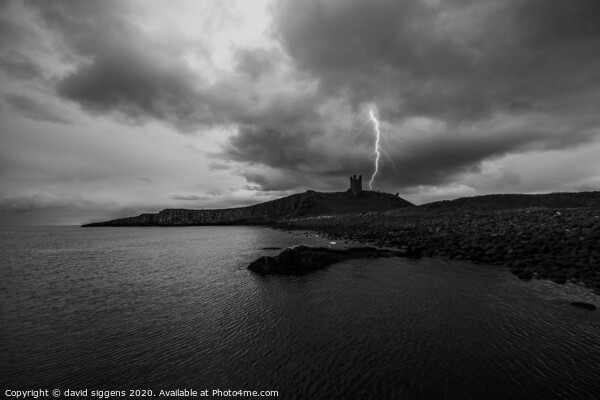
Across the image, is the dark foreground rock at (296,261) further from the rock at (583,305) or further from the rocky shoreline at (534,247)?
the rock at (583,305)

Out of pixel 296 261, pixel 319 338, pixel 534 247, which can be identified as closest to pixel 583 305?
pixel 534 247

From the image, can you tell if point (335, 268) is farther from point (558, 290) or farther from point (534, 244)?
point (534, 244)

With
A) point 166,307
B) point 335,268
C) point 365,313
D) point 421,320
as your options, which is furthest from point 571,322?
point 166,307

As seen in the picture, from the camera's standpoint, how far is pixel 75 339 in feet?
35.9

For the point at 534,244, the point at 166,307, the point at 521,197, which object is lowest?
the point at 166,307

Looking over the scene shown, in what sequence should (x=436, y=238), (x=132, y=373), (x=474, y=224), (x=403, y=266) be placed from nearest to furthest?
(x=132, y=373)
(x=403, y=266)
(x=436, y=238)
(x=474, y=224)

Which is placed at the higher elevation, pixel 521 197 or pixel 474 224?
pixel 521 197

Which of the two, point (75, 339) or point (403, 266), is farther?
point (403, 266)

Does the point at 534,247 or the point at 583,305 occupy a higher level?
the point at 534,247

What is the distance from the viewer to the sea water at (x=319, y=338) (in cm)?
770

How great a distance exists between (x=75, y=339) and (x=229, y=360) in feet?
25.5

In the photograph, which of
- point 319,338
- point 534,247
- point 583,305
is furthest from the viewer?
point 534,247

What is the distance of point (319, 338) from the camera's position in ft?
34.3

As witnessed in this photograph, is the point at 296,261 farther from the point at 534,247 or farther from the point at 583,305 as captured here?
the point at 534,247
